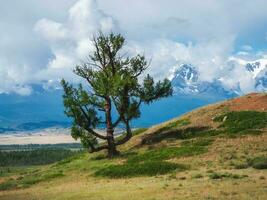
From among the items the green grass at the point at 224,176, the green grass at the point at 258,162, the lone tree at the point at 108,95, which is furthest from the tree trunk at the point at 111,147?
the green grass at the point at 224,176

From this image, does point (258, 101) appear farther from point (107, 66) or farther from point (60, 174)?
point (60, 174)

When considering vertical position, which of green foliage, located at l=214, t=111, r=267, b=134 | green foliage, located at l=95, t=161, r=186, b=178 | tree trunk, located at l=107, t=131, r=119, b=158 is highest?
green foliage, located at l=214, t=111, r=267, b=134

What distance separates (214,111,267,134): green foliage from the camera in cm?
6775

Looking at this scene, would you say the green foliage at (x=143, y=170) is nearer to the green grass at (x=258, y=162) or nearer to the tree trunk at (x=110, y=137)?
the green grass at (x=258, y=162)

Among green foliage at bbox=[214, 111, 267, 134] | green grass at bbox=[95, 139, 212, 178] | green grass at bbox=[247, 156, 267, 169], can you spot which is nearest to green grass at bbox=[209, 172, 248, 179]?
green grass at bbox=[247, 156, 267, 169]

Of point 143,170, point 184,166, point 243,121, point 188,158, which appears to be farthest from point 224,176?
point 243,121

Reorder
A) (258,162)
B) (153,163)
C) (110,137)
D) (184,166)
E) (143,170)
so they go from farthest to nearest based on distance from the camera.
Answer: (110,137) → (153,163) → (184,166) → (143,170) → (258,162)

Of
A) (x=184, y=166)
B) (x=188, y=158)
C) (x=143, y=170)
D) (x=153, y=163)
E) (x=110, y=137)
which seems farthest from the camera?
(x=110, y=137)

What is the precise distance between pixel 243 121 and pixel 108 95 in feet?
59.0

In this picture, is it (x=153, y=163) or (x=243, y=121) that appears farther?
(x=243, y=121)

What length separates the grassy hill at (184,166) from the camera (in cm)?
3800

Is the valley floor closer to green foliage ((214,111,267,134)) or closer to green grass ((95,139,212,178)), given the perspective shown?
green grass ((95,139,212,178))

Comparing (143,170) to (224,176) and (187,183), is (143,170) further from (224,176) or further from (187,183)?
(187,183)

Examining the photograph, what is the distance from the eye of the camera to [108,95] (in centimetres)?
6881
